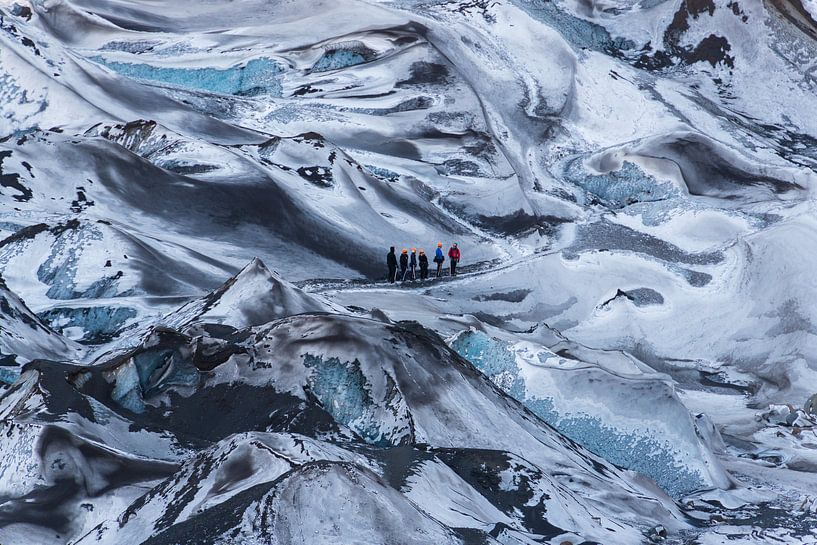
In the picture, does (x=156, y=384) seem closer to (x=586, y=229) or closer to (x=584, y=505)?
(x=584, y=505)

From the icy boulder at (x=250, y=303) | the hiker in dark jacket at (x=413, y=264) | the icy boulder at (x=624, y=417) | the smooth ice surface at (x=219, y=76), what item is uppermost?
the icy boulder at (x=250, y=303)

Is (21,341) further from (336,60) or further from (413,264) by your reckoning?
(336,60)

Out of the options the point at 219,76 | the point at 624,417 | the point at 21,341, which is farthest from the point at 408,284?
the point at 219,76

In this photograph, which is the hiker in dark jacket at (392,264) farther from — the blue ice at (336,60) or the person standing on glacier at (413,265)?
the blue ice at (336,60)

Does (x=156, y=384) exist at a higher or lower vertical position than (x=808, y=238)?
higher

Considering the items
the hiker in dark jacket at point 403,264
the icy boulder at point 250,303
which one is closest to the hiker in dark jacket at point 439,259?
the hiker in dark jacket at point 403,264

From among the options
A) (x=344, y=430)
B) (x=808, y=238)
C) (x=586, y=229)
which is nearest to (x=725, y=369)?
(x=808, y=238)
